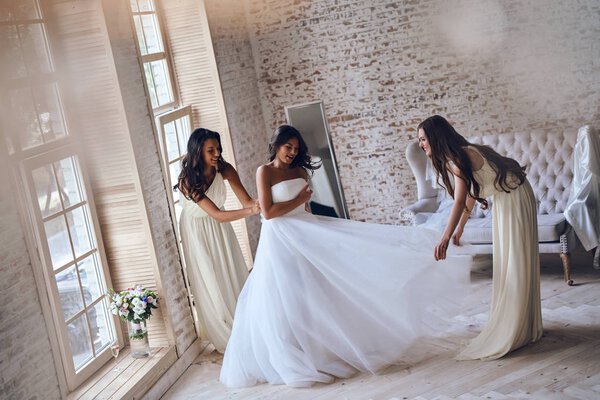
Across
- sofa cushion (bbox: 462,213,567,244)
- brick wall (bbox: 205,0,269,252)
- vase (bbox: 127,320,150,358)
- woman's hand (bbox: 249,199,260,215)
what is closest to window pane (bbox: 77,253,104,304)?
vase (bbox: 127,320,150,358)

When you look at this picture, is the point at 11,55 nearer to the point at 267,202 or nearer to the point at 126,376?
the point at 267,202

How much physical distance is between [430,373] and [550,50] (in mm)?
4242

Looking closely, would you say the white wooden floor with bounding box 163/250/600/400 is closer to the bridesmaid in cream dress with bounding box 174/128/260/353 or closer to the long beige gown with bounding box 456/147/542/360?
the long beige gown with bounding box 456/147/542/360

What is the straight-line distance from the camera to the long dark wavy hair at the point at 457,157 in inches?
212

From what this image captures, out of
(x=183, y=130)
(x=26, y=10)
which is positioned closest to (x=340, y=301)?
(x=183, y=130)

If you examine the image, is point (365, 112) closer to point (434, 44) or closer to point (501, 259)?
point (434, 44)

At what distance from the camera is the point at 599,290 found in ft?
21.9

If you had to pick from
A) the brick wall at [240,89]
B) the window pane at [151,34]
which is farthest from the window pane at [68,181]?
the brick wall at [240,89]

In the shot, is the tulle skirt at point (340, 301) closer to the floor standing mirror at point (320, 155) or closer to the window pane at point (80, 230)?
the window pane at point (80, 230)

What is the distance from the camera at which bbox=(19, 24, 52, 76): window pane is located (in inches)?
212

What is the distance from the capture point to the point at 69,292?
5516mm

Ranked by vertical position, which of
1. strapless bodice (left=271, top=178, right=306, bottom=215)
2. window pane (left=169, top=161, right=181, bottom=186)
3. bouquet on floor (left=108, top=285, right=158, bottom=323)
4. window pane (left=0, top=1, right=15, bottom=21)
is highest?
window pane (left=0, top=1, right=15, bottom=21)

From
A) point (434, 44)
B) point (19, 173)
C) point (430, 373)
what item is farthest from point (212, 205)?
point (434, 44)

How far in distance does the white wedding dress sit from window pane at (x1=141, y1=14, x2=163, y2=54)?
8.07 ft
